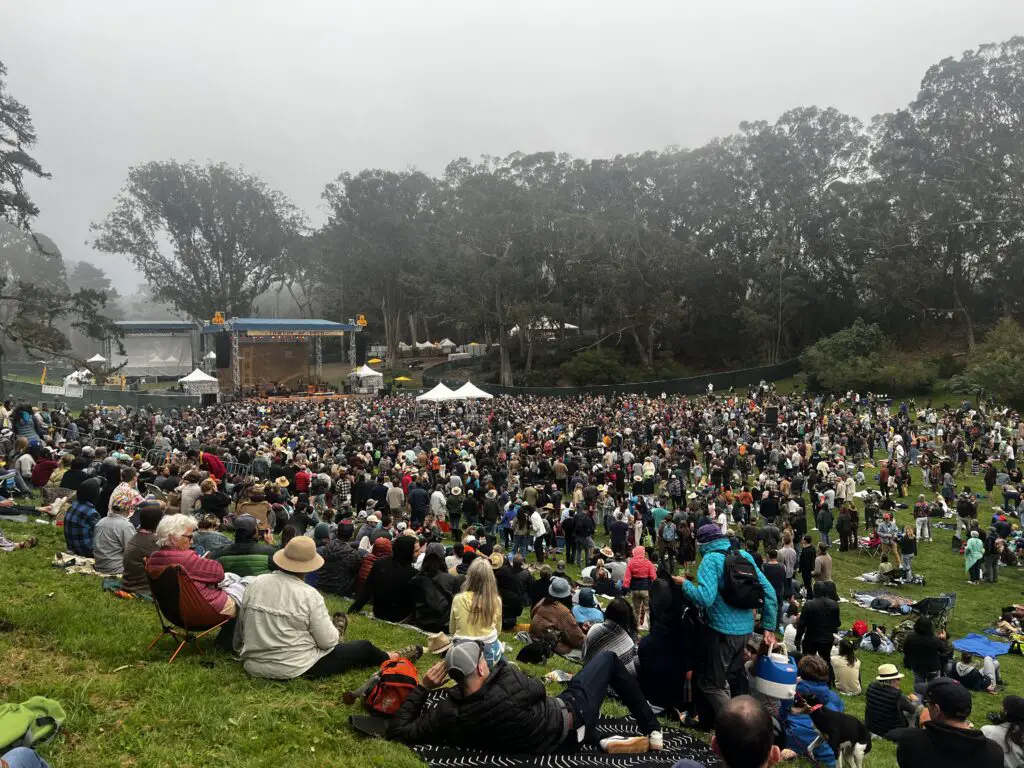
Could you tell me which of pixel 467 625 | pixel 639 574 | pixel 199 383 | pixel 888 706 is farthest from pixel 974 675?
pixel 199 383

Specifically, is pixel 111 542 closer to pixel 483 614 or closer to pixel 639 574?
pixel 483 614

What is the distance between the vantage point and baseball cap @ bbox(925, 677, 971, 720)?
10.2 ft

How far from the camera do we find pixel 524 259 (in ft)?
145

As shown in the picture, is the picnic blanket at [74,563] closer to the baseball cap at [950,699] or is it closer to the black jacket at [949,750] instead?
the black jacket at [949,750]

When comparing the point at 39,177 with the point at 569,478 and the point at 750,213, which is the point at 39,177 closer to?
the point at 569,478

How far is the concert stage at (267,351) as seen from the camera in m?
38.3

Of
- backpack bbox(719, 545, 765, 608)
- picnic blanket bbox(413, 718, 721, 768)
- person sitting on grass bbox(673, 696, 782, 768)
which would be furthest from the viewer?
backpack bbox(719, 545, 765, 608)

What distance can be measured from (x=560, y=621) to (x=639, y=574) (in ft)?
8.21

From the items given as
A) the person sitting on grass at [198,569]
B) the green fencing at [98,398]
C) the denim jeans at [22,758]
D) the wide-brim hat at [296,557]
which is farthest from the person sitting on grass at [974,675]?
the green fencing at [98,398]

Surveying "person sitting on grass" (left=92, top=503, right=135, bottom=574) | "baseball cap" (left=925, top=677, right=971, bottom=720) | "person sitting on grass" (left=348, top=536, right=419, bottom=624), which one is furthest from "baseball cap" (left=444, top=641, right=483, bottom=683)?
"person sitting on grass" (left=92, top=503, right=135, bottom=574)

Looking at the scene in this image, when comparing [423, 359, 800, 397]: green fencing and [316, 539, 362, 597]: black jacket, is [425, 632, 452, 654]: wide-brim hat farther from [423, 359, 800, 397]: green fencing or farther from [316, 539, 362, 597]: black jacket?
[423, 359, 800, 397]: green fencing

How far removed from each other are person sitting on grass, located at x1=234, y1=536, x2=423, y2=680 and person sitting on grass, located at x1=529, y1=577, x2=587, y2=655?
199 centimetres

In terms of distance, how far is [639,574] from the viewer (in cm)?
823

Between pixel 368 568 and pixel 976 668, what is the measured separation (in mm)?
6600
